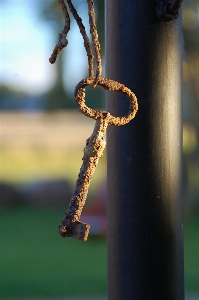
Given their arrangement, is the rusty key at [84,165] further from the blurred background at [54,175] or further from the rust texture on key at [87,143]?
the blurred background at [54,175]

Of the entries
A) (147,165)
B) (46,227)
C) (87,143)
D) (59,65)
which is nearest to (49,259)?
(46,227)

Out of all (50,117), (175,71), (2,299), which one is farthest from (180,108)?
(50,117)

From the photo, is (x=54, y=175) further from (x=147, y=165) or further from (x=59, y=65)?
(x=147, y=165)

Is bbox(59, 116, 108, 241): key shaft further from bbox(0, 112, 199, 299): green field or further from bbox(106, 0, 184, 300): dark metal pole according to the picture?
bbox(0, 112, 199, 299): green field

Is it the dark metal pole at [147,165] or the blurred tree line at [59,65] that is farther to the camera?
the blurred tree line at [59,65]

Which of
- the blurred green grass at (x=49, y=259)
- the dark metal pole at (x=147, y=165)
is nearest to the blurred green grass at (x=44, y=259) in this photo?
the blurred green grass at (x=49, y=259)

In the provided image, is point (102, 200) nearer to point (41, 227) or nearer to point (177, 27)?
point (41, 227)
